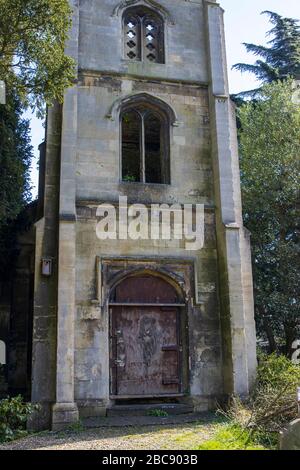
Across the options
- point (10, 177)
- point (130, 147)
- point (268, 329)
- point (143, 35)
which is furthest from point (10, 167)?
point (268, 329)

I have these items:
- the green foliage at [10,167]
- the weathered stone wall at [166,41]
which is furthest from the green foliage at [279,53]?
the green foliage at [10,167]

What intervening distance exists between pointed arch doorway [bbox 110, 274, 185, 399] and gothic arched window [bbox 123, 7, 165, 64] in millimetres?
5887

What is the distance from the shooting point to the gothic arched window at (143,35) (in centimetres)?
1324

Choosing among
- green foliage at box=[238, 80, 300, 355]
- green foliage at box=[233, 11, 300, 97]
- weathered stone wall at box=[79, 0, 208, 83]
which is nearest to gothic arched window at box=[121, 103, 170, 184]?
weathered stone wall at box=[79, 0, 208, 83]

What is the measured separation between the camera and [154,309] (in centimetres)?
1158

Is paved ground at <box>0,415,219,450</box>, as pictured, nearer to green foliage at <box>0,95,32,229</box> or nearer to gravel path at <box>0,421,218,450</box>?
gravel path at <box>0,421,218,450</box>

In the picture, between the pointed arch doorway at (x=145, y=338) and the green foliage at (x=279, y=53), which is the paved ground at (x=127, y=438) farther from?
the green foliage at (x=279, y=53)

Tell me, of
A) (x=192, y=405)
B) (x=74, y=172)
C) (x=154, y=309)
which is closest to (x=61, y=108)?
(x=74, y=172)

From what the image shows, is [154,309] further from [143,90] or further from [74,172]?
[143,90]

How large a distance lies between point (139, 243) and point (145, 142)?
13.6ft

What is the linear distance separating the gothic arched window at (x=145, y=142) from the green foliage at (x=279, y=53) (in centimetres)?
1385

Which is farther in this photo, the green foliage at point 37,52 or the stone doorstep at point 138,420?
the stone doorstep at point 138,420

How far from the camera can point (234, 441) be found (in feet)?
26.1

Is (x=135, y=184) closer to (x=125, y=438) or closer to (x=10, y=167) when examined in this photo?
(x=10, y=167)
